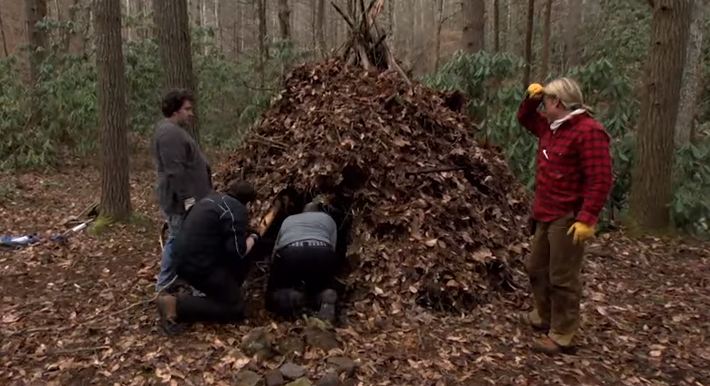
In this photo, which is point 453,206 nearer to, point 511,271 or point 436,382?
point 511,271

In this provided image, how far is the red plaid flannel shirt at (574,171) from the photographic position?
361cm

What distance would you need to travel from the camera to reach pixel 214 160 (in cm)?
1347

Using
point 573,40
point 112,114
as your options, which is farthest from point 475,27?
point 112,114

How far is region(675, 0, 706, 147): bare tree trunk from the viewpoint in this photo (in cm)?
820

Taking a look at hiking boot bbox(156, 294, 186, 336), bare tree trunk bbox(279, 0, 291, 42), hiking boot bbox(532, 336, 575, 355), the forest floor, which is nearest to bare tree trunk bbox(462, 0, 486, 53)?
bare tree trunk bbox(279, 0, 291, 42)

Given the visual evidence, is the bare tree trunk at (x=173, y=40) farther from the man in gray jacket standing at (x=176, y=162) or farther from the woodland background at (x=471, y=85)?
the man in gray jacket standing at (x=176, y=162)

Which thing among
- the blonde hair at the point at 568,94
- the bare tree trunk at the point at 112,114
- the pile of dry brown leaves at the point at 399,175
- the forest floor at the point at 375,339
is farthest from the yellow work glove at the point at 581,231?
the bare tree trunk at the point at 112,114

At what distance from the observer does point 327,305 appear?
15.3ft

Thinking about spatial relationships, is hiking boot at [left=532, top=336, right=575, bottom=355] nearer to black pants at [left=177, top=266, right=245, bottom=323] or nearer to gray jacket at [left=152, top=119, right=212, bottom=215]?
black pants at [left=177, top=266, right=245, bottom=323]

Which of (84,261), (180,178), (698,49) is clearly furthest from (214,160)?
(698,49)

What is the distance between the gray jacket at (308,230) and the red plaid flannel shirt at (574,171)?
5.94 feet

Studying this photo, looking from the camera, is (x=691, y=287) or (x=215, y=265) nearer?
(x=215, y=265)

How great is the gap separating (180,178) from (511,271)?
9.98 feet

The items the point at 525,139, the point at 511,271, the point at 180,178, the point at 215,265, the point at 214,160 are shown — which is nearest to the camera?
the point at 215,265
